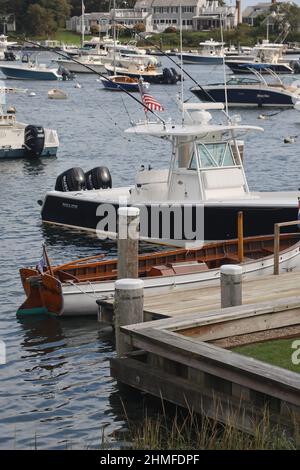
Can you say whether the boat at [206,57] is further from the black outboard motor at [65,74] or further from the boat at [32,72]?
the boat at [32,72]

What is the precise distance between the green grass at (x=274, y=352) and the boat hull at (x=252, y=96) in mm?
63008

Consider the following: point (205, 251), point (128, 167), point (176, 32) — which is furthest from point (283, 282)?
point (176, 32)

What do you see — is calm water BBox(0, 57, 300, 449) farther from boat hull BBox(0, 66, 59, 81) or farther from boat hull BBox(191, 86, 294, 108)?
boat hull BBox(0, 66, 59, 81)

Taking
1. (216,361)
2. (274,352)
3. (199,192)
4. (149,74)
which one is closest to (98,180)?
(199,192)

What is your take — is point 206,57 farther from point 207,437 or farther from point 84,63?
point 207,437

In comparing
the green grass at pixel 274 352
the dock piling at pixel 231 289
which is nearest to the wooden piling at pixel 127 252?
the dock piling at pixel 231 289

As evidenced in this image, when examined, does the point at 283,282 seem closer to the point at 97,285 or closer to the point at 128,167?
the point at 97,285

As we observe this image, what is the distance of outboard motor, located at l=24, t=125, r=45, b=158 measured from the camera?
163ft

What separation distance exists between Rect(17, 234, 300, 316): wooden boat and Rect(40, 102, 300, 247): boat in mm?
3349

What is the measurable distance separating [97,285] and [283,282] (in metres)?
3.65

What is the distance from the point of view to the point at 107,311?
1956cm

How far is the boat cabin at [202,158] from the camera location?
28.7 meters

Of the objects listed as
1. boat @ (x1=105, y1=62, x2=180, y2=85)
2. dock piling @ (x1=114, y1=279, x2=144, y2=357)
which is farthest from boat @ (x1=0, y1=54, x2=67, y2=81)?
dock piling @ (x1=114, y1=279, x2=144, y2=357)

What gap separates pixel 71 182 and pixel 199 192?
18.0 ft
